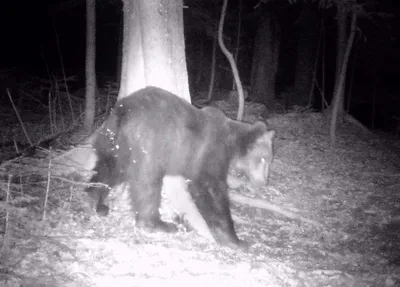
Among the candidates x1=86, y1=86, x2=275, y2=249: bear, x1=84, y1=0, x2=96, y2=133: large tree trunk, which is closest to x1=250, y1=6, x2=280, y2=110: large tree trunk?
x1=84, y1=0, x2=96, y2=133: large tree trunk

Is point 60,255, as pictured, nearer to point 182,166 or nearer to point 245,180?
point 182,166

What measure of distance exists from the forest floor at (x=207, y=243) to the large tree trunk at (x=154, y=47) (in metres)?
2.02

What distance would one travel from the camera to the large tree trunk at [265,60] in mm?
16812

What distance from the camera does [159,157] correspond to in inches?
219

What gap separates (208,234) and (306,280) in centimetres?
162

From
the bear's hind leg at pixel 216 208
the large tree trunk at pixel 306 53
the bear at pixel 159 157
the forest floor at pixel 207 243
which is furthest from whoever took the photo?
the large tree trunk at pixel 306 53

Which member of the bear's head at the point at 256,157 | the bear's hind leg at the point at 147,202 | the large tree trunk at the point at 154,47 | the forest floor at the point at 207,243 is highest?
the large tree trunk at the point at 154,47

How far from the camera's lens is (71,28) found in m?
23.6

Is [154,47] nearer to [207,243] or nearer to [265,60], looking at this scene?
[207,243]

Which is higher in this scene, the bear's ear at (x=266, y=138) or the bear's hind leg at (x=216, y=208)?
the bear's ear at (x=266, y=138)

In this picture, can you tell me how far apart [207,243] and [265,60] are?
13053mm

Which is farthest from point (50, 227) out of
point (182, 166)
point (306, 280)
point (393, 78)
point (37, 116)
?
point (393, 78)

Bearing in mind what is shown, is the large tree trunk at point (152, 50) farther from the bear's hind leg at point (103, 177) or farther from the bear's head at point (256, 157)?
the bear's head at point (256, 157)

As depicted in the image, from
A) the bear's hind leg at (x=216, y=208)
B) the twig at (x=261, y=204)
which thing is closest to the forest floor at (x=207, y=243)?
the twig at (x=261, y=204)
